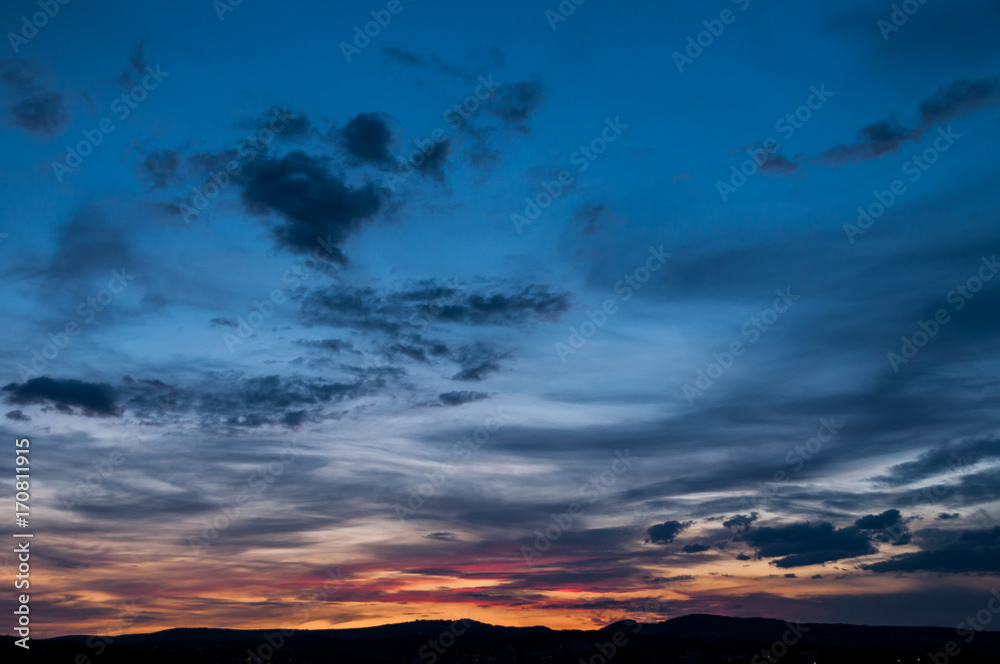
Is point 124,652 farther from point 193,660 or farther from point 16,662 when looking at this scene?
point 16,662

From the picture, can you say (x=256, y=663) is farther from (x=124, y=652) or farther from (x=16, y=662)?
(x=16, y=662)

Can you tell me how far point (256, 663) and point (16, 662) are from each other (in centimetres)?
6748

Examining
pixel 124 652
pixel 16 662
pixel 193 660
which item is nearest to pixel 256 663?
pixel 193 660

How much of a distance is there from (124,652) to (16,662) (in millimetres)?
57861

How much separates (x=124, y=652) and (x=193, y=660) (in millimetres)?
20840

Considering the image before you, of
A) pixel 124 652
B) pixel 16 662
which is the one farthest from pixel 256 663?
pixel 16 662

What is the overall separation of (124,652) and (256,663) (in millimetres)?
36341

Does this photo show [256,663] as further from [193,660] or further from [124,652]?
[124,652]

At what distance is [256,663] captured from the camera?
7800 inches

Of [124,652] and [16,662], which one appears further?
[124,652]

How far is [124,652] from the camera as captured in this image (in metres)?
196

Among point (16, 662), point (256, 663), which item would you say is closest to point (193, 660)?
point (256, 663)

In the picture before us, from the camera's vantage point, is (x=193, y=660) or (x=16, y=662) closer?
(x=16, y=662)

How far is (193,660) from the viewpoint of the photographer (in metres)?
193
